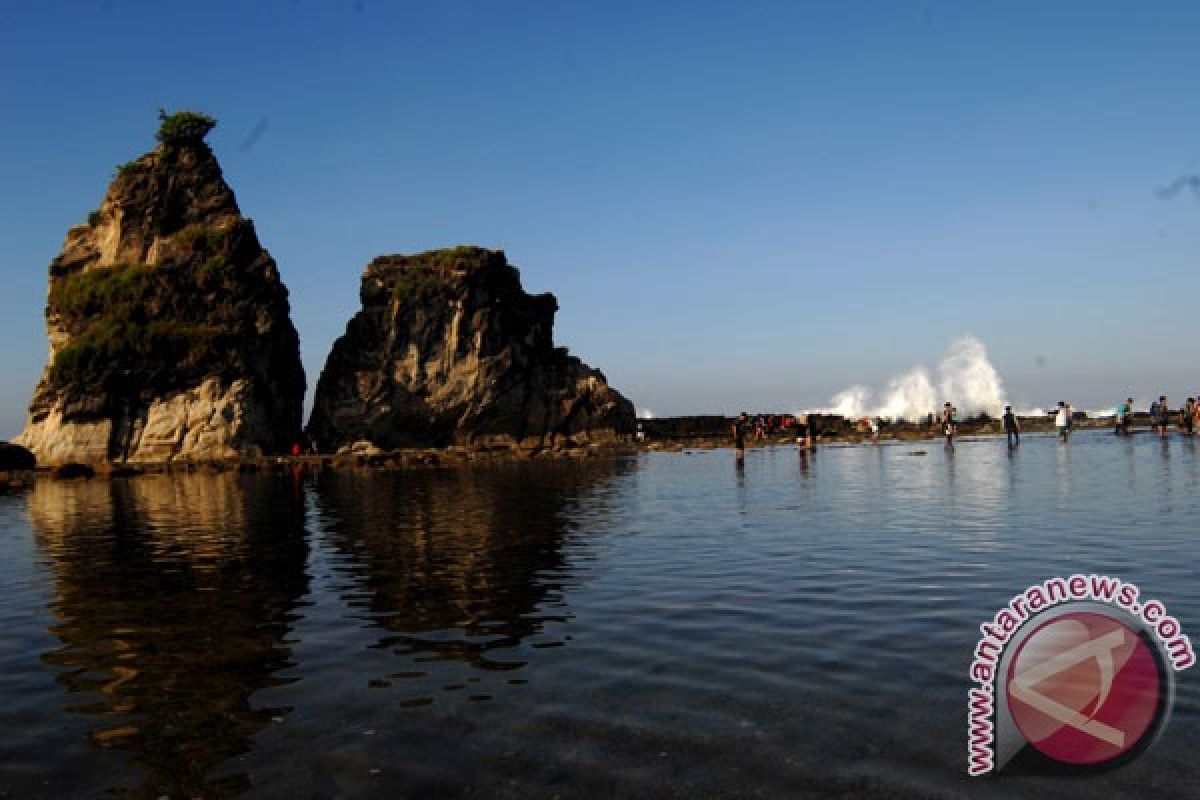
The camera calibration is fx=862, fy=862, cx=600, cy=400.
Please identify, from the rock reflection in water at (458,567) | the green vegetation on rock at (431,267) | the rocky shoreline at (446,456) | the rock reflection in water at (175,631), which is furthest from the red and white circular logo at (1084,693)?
the green vegetation on rock at (431,267)

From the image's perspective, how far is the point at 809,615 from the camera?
11250mm

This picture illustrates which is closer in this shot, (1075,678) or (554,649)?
(1075,678)

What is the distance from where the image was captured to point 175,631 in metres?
11.8

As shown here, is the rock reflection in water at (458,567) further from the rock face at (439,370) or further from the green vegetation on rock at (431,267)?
the green vegetation on rock at (431,267)

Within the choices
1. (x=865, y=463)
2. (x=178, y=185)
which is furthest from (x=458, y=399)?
(x=865, y=463)

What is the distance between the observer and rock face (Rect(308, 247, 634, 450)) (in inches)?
3376

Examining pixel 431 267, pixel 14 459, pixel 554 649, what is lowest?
pixel 554 649

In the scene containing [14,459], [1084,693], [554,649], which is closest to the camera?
[1084,693]

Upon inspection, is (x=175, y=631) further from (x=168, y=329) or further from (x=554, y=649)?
(x=168, y=329)

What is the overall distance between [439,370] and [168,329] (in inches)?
990

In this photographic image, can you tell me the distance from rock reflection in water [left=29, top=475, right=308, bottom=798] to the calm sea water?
0.18 ft

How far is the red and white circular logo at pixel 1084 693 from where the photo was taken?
6.58m

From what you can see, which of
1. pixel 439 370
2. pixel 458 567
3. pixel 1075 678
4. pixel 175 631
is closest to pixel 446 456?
pixel 439 370

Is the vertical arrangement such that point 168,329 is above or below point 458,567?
above
